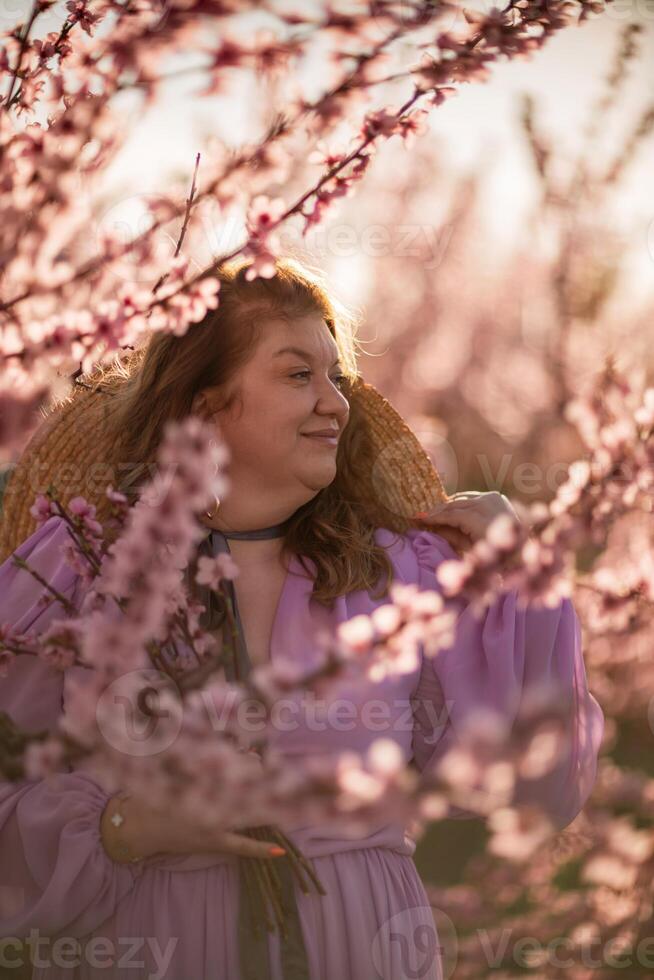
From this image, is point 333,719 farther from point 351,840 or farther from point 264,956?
point 264,956

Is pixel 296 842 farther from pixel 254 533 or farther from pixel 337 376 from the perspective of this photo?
pixel 337 376

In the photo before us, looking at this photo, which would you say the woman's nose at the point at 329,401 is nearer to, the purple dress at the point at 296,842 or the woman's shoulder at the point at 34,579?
the purple dress at the point at 296,842

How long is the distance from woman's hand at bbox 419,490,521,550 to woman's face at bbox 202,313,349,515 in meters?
0.23

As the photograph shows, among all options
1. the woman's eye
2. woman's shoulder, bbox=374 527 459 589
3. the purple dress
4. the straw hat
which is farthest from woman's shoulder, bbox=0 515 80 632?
woman's shoulder, bbox=374 527 459 589

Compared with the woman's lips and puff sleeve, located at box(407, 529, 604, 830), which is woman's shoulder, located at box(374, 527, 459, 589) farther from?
the woman's lips

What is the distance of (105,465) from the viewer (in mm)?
1979

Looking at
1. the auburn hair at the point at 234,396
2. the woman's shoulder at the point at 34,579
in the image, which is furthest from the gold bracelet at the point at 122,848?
the auburn hair at the point at 234,396

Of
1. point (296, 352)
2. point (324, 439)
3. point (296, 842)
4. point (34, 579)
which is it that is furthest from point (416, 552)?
point (34, 579)

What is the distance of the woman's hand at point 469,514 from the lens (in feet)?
5.77

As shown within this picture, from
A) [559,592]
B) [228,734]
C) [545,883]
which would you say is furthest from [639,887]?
[228,734]

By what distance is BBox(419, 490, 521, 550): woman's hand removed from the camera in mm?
1759

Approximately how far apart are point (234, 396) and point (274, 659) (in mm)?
481

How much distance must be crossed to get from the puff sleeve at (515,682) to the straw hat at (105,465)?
0.88 feet

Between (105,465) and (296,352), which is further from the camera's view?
(105,465)
